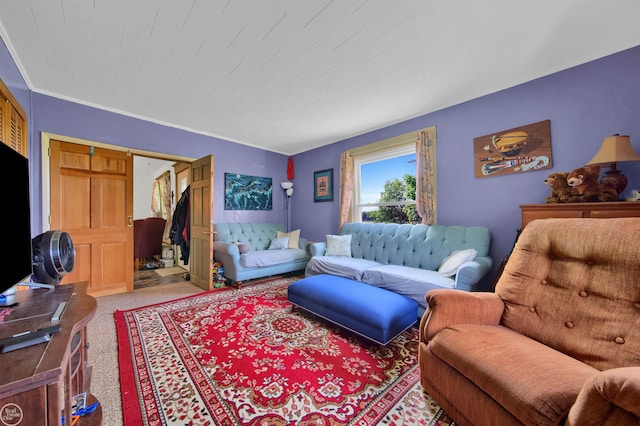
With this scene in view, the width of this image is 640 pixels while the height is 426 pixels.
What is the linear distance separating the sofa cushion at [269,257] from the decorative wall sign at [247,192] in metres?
1.19

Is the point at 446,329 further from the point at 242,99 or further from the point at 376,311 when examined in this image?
the point at 242,99

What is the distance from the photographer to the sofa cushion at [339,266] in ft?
9.29

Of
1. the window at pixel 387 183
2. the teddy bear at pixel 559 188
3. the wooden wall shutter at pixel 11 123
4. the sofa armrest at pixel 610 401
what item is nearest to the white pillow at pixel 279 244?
the window at pixel 387 183

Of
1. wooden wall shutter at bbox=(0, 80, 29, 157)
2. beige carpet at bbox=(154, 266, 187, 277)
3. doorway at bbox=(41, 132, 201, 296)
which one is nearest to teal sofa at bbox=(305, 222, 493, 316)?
doorway at bbox=(41, 132, 201, 296)

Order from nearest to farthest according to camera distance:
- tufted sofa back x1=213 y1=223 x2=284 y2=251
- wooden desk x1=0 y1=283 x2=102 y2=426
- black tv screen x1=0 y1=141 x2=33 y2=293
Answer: wooden desk x1=0 y1=283 x2=102 y2=426 → black tv screen x1=0 y1=141 x2=33 y2=293 → tufted sofa back x1=213 y1=223 x2=284 y2=251

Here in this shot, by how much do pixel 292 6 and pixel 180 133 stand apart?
3002 millimetres

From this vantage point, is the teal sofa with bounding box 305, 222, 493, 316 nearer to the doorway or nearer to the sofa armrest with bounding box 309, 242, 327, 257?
the sofa armrest with bounding box 309, 242, 327, 257

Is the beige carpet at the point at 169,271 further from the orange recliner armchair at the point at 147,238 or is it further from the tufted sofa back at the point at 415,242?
the tufted sofa back at the point at 415,242

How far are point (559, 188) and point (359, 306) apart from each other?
6.60ft

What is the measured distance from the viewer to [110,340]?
204 centimetres

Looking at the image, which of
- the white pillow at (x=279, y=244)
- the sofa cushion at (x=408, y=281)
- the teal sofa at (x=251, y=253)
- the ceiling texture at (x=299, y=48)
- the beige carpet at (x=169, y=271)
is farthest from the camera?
the beige carpet at (x=169, y=271)

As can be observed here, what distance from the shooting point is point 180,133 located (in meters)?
3.80

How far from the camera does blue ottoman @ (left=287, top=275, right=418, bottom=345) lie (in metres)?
1.84

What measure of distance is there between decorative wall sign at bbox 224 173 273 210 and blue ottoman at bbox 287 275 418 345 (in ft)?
8.43
